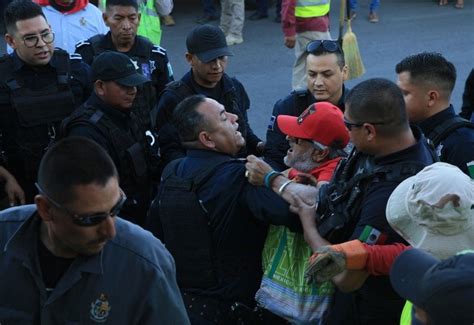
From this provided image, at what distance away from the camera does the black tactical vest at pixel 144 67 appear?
17.7 feet

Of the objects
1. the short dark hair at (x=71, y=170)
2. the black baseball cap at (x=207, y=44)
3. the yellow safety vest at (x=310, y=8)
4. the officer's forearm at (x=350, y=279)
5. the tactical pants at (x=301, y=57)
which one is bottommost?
the tactical pants at (x=301, y=57)

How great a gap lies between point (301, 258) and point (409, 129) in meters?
0.83

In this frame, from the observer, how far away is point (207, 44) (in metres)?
5.36

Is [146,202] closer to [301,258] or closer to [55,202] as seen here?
[301,258]

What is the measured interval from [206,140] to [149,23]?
4.07m

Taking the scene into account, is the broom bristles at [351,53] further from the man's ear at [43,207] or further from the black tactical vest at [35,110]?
the man's ear at [43,207]

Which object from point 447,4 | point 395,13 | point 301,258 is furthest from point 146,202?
point 447,4

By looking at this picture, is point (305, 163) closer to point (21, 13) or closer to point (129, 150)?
point (129, 150)

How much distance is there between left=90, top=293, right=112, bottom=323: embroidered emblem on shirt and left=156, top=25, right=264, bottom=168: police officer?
2383mm

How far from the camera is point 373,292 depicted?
336cm

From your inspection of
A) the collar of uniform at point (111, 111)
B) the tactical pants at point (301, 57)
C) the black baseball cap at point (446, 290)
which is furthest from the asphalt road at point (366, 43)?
the black baseball cap at point (446, 290)

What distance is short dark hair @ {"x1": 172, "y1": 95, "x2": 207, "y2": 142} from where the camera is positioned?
12.8ft

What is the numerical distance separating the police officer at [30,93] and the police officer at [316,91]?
4.71 feet

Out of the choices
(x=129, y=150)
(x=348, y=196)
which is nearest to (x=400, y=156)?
(x=348, y=196)
